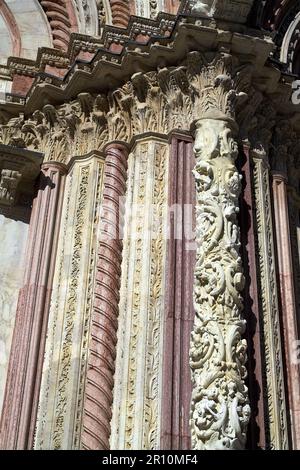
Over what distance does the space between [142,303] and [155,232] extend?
0.70 m

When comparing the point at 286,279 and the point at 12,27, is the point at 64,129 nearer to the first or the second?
the point at 12,27

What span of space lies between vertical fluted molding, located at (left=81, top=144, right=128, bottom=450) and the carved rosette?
0.77m

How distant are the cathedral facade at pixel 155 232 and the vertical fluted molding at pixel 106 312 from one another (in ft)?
0.05

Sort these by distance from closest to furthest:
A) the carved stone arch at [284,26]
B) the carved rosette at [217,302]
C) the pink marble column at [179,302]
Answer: the carved rosette at [217,302]
the pink marble column at [179,302]
the carved stone arch at [284,26]

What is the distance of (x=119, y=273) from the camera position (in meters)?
6.90

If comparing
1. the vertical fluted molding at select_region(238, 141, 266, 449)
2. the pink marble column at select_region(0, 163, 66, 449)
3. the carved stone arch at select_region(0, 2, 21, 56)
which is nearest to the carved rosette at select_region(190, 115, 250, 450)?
the vertical fluted molding at select_region(238, 141, 266, 449)

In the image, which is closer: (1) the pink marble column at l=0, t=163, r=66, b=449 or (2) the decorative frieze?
(2) the decorative frieze

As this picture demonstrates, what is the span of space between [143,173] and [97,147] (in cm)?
66

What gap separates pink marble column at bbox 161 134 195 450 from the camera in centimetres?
586

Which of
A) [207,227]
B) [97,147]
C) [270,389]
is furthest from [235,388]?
[97,147]

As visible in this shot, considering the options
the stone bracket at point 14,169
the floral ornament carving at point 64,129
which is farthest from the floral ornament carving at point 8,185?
the floral ornament carving at point 64,129

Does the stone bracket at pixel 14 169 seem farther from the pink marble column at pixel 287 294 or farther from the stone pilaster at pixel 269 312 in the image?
the pink marble column at pixel 287 294

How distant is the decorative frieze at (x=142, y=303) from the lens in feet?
19.8

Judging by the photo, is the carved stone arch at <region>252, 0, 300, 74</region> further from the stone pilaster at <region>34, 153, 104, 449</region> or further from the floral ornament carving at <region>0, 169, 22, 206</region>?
the floral ornament carving at <region>0, 169, 22, 206</region>
